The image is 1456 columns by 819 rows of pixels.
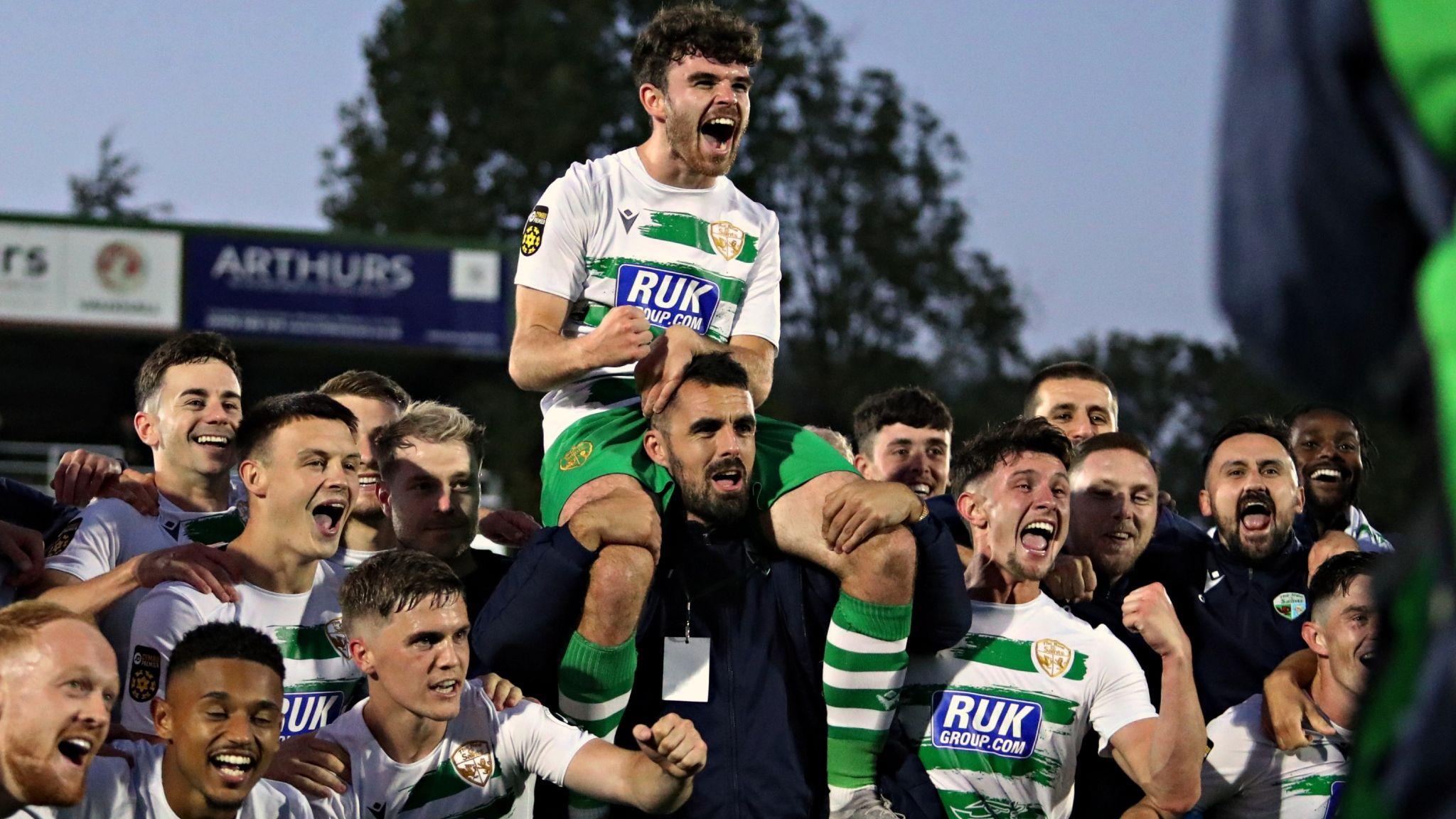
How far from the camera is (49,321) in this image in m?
23.3

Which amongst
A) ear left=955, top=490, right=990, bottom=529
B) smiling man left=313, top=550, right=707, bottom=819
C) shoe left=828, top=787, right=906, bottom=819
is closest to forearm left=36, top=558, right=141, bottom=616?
smiling man left=313, top=550, right=707, bottom=819

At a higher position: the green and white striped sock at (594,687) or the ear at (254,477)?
the ear at (254,477)

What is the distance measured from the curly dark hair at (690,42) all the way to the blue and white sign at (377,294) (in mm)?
19256

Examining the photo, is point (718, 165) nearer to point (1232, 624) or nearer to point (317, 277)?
point (1232, 624)

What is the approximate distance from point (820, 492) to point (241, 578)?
1.75 meters

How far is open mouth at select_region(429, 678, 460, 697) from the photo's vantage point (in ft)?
14.7

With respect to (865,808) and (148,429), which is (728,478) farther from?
(148,429)

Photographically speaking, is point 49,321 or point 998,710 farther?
point 49,321

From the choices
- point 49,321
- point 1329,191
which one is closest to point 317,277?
point 49,321

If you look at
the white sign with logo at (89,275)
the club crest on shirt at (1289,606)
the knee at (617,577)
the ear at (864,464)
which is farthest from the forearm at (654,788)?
the white sign with logo at (89,275)

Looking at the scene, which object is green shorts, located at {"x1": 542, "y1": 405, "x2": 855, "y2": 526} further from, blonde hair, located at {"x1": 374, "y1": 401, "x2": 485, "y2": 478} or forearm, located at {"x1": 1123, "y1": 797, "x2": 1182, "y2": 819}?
forearm, located at {"x1": 1123, "y1": 797, "x2": 1182, "y2": 819}

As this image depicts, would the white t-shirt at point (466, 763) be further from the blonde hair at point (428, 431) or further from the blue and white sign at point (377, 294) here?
the blue and white sign at point (377, 294)

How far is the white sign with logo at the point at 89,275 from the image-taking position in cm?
2295

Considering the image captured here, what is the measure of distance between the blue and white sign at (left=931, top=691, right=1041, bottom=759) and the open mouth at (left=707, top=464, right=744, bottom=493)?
1.02m
